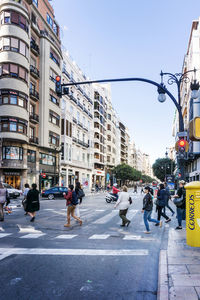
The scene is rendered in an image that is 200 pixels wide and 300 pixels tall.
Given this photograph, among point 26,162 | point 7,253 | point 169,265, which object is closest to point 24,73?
point 26,162

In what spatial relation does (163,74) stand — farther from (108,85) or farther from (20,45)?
(108,85)

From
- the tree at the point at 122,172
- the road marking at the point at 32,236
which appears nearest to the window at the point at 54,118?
the road marking at the point at 32,236

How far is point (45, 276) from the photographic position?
528cm

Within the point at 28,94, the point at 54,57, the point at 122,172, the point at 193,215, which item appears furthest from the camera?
the point at 122,172

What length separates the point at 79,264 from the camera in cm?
608

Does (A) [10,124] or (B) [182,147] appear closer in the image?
(B) [182,147]

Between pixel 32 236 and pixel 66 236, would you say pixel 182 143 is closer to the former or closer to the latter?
pixel 66 236

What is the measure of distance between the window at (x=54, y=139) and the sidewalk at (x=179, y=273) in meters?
36.0

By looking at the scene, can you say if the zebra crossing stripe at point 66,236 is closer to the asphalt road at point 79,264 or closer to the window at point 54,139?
the asphalt road at point 79,264

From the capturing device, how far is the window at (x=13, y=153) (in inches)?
1318

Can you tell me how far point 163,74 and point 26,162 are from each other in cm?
2561

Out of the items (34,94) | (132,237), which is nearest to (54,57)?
(34,94)

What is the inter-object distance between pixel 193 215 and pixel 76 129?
48235 millimetres

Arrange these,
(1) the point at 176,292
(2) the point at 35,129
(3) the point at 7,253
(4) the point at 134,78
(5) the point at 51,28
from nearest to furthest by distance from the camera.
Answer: (1) the point at 176,292, (3) the point at 7,253, (4) the point at 134,78, (2) the point at 35,129, (5) the point at 51,28
